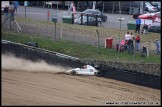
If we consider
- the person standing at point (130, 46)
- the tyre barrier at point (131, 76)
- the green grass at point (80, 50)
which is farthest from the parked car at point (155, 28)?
the tyre barrier at point (131, 76)

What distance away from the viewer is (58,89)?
50.2 ft

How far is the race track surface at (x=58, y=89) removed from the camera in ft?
45.2

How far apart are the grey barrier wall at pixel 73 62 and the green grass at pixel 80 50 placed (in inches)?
40.5

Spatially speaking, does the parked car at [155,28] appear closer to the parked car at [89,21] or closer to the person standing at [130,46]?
the parked car at [89,21]

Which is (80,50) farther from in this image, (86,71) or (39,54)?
(86,71)

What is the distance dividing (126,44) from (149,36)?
17.1ft

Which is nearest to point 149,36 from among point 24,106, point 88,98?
point 88,98

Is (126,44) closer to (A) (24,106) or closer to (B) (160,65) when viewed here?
(B) (160,65)

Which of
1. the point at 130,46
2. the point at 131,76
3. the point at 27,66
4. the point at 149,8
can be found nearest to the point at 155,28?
the point at 130,46

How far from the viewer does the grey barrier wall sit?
16781 mm

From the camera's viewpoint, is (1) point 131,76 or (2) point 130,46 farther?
(2) point 130,46

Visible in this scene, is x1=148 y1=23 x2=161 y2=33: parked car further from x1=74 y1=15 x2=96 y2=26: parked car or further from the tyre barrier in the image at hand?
the tyre barrier

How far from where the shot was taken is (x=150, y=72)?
17188 millimetres

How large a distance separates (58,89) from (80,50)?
5904 millimetres
